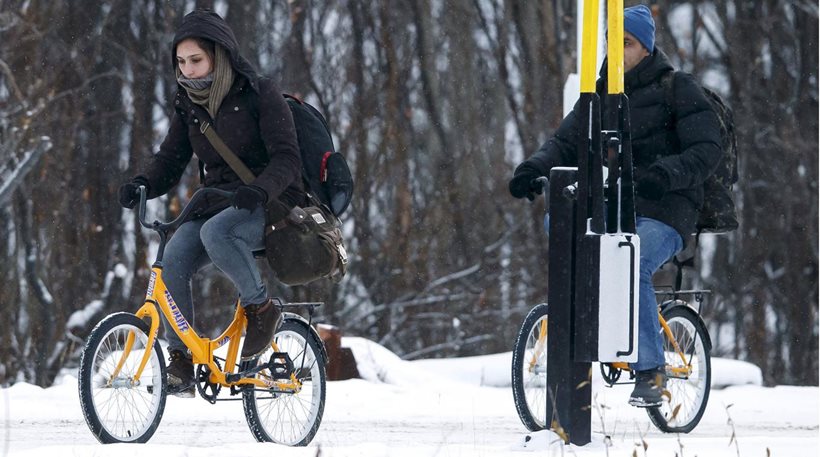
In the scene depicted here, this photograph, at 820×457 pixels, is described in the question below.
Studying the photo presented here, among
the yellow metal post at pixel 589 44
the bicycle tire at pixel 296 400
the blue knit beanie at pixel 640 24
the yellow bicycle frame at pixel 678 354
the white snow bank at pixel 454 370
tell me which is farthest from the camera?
the white snow bank at pixel 454 370

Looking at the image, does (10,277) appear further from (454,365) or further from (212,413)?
(212,413)

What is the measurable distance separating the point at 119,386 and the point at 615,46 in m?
2.26

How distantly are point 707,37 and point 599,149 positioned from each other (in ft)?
36.8

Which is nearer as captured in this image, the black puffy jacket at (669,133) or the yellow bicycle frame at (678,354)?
the black puffy jacket at (669,133)

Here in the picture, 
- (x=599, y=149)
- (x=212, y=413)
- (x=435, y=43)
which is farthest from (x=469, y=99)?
(x=599, y=149)

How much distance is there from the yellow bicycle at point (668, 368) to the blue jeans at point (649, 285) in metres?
0.14

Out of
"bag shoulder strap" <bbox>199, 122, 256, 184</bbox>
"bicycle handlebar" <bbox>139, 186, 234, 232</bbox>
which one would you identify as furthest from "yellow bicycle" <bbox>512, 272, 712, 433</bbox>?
"bicycle handlebar" <bbox>139, 186, 234, 232</bbox>

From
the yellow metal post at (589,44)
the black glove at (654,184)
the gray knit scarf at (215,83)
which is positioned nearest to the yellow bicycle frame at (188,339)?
the gray knit scarf at (215,83)

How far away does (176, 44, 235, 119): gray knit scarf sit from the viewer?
238 inches

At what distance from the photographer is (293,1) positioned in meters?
14.5

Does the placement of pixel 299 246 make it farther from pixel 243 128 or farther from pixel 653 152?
pixel 653 152

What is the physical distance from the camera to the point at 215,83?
6055 millimetres

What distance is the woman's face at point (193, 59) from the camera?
602 cm

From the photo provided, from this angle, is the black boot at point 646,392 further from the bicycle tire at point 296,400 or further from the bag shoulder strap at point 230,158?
the bag shoulder strap at point 230,158
